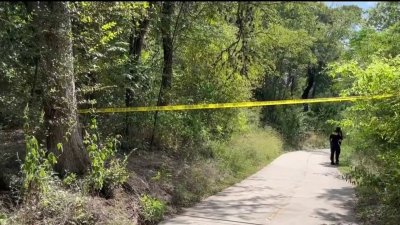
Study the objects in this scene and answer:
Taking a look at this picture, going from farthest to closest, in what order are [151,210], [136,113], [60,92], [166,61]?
[166,61] → [136,113] → [151,210] → [60,92]

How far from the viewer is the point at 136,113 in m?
11.8

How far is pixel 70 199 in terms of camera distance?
6.59m

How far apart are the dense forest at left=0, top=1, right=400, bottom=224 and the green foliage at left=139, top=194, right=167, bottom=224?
1.0 inches

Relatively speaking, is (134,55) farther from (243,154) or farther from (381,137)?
(243,154)

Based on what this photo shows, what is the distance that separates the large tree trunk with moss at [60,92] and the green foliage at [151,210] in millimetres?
1174

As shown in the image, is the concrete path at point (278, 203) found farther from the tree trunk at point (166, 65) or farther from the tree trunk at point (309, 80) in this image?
the tree trunk at point (309, 80)

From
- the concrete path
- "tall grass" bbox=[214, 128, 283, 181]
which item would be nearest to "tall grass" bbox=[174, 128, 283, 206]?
"tall grass" bbox=[214, 128, 283, 181]

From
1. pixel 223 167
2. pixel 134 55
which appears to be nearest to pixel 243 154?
pixel 223 167

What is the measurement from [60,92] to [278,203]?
5.18 metres

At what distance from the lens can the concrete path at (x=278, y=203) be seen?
27.6ft

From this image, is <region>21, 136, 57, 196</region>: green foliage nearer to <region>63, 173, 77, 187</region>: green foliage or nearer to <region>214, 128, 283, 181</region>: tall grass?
<region>63, 173, 77, 187</region>: green foliage

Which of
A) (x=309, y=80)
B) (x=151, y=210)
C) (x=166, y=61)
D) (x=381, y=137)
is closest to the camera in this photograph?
(x=151, y=210)

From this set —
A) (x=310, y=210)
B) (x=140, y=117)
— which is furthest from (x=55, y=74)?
(x=310, y=210)

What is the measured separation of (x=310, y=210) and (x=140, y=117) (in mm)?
4913
